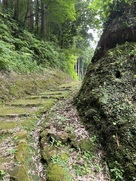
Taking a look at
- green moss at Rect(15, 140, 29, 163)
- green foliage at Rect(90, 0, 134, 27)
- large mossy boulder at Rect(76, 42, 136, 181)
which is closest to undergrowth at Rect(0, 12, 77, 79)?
large mossy boulder at Rect(76, 42, 136, 181)

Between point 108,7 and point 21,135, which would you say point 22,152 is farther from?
point 108,7

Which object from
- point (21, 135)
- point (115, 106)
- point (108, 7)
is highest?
point (108, 7)

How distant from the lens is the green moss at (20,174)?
2.32 m

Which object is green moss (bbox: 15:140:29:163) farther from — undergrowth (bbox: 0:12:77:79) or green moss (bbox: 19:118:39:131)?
undergrowth (bbox: 0:12:77:79)

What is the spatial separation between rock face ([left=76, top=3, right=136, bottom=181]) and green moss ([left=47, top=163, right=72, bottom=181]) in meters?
0.86

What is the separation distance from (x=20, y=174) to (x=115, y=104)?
2376 millimetres

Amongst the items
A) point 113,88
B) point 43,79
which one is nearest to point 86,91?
point 113,88

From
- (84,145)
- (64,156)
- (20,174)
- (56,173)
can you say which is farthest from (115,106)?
(20,174)

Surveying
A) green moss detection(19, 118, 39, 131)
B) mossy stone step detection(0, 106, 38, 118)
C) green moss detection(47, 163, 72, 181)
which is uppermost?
mossy stone step detection(0, 106, 38, 118)

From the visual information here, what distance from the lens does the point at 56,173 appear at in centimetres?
254

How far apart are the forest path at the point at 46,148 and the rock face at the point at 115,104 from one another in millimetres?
238

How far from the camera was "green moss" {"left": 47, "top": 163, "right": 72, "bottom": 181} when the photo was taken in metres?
2.47

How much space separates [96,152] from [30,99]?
3511 mm

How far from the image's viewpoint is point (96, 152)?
128 inches
